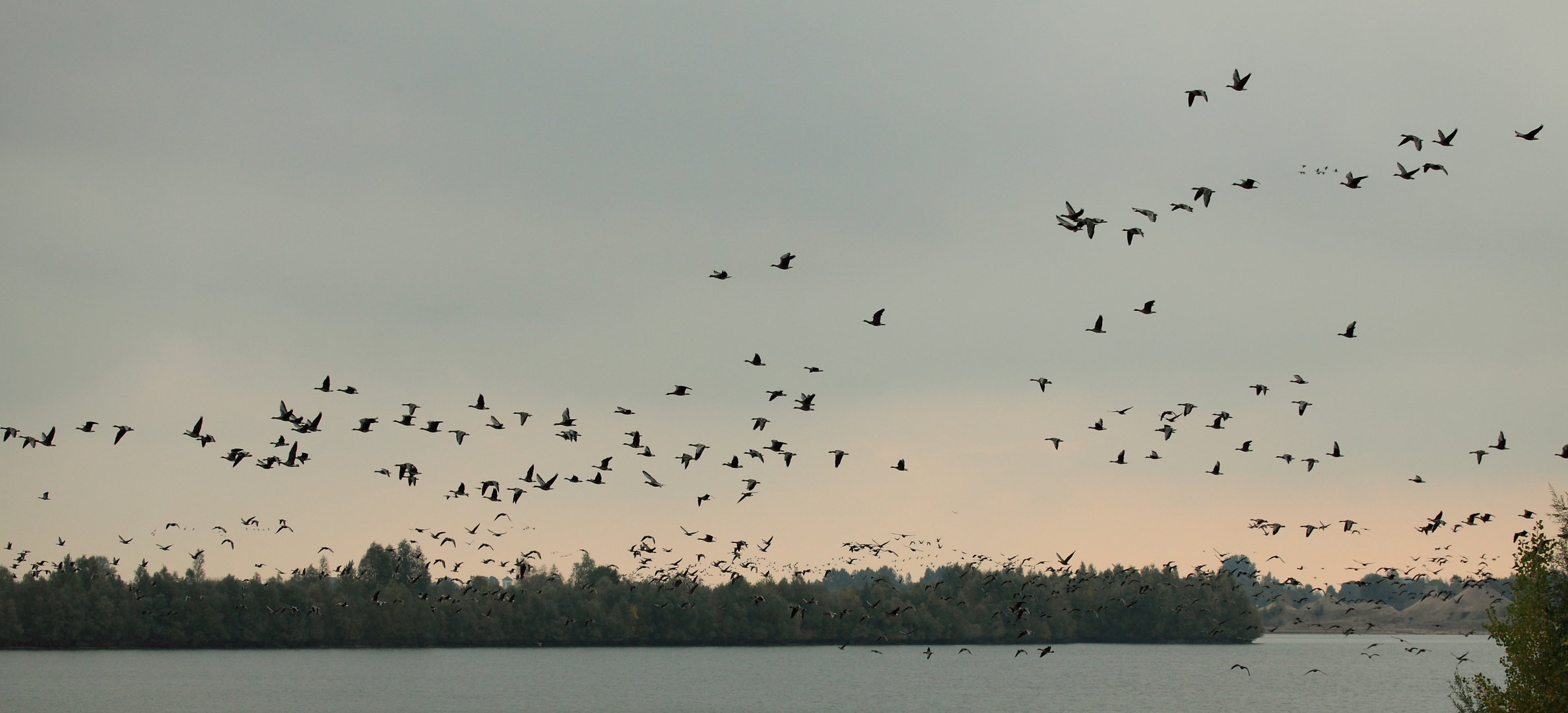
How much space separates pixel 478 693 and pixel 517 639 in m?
65.9

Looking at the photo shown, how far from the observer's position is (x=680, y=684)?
136750 millimetres

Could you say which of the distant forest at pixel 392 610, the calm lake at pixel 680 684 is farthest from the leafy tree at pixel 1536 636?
the distant forest at pixel 392 610

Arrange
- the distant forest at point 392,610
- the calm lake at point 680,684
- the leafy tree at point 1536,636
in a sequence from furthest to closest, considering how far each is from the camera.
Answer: the distant forest at point 392,610
the calm lake at point 680,684
the leafy tree at point 1536,636

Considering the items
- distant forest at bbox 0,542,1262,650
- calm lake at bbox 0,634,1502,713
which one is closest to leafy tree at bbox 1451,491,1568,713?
calm lake at bbox 0,634,1502,713

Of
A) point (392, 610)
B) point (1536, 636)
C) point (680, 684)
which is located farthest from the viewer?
point (392, 610)

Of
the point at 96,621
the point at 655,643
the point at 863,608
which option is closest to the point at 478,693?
the point at 96,621

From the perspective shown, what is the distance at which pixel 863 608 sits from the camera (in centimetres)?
19700

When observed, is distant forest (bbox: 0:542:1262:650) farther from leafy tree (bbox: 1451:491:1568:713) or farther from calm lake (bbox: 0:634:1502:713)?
leafy tree (bbox: 1451:491:1568:713)

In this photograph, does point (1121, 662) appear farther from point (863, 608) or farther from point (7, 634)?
point (7, 634)

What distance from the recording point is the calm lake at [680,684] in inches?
4350

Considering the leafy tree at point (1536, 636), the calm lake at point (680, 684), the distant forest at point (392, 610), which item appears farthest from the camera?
the distant forest at point (392, 610)

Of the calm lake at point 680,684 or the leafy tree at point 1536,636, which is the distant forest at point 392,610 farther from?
the leafy tree at point 1536,636

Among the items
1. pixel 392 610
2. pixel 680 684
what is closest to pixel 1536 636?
pixel 680 684

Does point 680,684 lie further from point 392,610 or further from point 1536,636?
point 1536,636
